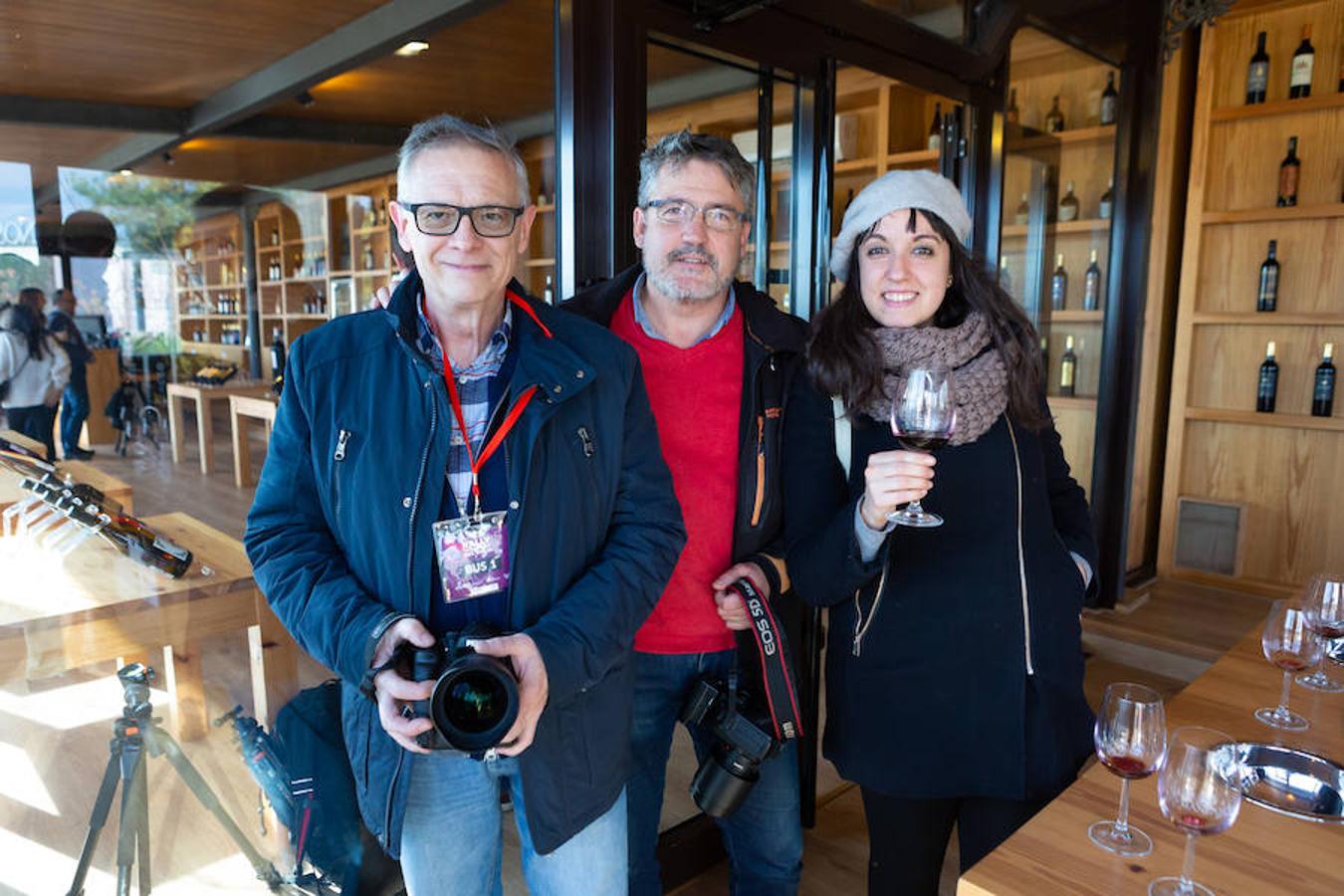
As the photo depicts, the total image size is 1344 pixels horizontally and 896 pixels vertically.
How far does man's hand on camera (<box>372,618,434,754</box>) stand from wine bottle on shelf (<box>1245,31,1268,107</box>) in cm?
463

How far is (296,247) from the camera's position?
1.72 metres

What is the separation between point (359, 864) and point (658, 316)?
1285 millimetres

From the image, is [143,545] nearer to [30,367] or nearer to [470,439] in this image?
[30,367]

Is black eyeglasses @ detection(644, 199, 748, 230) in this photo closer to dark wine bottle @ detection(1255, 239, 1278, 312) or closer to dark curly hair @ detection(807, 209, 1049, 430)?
dark curly hair @ detection(807, 209, 1049, 430)

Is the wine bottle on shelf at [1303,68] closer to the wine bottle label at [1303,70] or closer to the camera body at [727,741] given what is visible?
the wine bottle label at [1303,70]

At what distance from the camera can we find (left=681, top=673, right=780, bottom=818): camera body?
1.54 metres

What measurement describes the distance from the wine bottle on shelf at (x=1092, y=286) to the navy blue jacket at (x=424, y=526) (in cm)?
356

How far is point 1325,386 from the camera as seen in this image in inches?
157

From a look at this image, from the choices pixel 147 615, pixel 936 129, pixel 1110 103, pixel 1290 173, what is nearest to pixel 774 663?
pixel 147 615

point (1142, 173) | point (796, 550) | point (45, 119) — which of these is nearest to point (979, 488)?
point (796, 550)

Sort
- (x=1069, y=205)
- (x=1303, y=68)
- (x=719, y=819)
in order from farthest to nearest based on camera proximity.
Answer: (x=1069, y=205), (x=1303, y=68), (x=719, y=819)

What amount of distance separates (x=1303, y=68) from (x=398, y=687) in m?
4.72

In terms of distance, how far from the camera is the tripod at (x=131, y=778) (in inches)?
66.4

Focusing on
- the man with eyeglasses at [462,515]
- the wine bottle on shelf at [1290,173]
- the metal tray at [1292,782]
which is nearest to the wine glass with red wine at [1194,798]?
the metal tray at [1292,782]
